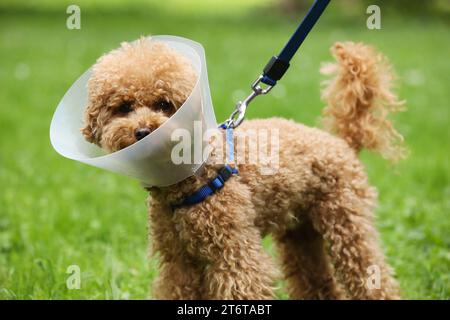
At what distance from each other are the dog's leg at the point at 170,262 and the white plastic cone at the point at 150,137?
287mm

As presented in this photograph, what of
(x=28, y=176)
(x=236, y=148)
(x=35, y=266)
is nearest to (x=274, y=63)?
(x=236, y=148)

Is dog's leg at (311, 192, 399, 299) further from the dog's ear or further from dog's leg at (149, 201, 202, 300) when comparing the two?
the dog's ear

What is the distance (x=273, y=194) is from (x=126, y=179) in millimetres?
2969

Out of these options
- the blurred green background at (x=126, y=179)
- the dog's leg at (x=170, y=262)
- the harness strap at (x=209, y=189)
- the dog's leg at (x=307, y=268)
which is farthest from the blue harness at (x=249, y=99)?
the dog's leg at (x=307, y=268)

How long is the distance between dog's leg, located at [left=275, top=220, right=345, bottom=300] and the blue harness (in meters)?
0.92

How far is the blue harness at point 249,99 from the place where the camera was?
2791mm

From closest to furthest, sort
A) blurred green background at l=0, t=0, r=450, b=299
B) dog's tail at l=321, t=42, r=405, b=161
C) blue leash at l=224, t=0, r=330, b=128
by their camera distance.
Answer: blue leash at l=224, t=0, r=330, b=128 < dog's tail at l=321, t=42, r=405, b=161 < blurred green background at l=0, t=0, r=450, b=299

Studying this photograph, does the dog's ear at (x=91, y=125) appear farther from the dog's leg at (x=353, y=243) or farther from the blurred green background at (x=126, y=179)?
the dog's leg at (x=353, y=243)

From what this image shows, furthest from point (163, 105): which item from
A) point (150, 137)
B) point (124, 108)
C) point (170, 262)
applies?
point (170, 262)

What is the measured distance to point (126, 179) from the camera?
5738mm

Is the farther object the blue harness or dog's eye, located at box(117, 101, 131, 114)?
the blue harness

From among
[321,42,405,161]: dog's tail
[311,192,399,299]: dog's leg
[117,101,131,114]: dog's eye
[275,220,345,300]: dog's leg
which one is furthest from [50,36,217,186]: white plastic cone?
[275,220,345,300]: dog's leg

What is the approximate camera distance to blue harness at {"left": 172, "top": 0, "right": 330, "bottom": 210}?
2.79 metres

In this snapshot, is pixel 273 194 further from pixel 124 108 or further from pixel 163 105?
pixel 124 108
